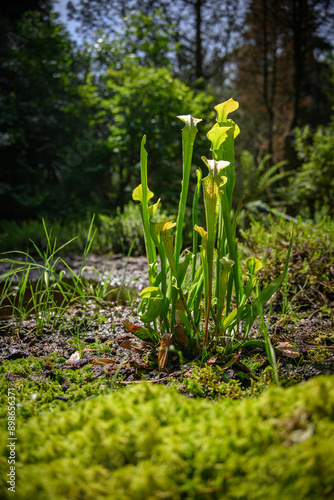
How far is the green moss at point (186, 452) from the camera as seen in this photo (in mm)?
541

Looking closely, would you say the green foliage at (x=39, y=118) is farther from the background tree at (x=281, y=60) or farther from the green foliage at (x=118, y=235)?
the background tree at (x=281, y=60)

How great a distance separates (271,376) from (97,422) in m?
0.82

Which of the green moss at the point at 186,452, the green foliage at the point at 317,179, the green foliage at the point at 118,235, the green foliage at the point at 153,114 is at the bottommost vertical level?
the green foliage at the point at 118,235

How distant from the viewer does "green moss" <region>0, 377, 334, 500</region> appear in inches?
21.3

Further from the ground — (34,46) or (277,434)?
(34,46)

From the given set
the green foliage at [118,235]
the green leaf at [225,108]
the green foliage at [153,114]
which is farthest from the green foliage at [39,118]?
the green leaf at [225,108]

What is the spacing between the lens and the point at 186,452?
615mm

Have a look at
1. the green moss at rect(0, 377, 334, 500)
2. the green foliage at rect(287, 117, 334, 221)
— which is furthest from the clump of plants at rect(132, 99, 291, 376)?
the green foliage at rect(287, 117, 334, 221)

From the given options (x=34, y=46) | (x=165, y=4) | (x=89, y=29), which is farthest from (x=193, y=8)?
(x=34, y=46)

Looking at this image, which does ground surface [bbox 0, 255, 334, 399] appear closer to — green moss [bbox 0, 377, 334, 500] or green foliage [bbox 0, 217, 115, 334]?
green foliage [bbox 0, 217, 115, 334]

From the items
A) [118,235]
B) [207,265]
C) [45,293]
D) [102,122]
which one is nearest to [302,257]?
[207,265]

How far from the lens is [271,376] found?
1.27 meters

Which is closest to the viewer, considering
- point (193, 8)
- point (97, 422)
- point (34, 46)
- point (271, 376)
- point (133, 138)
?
point (97, 422)

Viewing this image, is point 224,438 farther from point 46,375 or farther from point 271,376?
point 46,375
